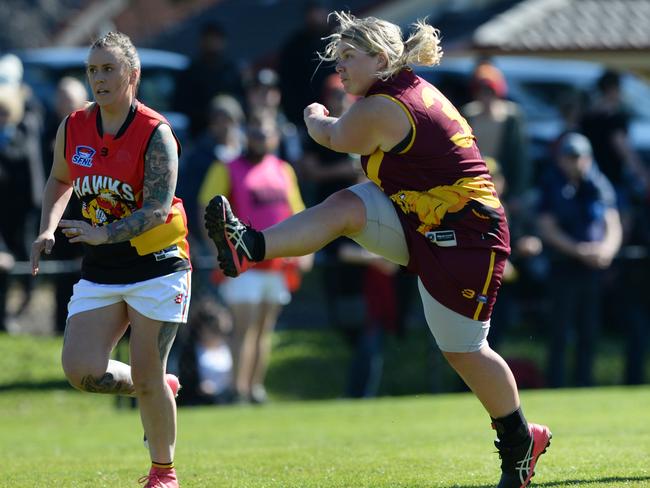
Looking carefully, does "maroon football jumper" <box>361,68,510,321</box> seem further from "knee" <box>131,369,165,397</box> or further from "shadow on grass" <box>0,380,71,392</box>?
"shadow on grass" <box>0,380,71,392</box>

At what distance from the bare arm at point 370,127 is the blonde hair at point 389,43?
0.19 meters

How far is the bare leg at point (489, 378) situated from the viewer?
602 centimetres

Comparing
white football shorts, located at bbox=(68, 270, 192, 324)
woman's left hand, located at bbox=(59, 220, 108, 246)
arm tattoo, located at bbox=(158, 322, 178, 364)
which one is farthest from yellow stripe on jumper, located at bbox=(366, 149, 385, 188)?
woman's left hand, located at bbox=(59, 220, 108, 246)

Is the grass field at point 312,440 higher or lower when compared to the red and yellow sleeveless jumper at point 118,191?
lower

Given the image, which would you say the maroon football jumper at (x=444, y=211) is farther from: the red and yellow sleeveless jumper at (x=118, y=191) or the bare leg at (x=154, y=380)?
the bare leg at (x=154, y=380)

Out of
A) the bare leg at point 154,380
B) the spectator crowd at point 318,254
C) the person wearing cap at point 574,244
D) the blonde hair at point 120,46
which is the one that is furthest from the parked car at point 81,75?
the bare leg at point 154,380

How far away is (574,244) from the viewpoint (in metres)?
13.1

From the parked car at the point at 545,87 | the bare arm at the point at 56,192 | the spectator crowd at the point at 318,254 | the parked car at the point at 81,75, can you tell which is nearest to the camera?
the bare arm at the point at 56,192

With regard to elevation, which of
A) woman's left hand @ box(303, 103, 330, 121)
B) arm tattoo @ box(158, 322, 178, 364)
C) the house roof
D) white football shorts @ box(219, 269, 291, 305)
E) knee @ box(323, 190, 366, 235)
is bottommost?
white football shorts @ box(219, 269, 291, 305)

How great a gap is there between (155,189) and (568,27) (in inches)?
564

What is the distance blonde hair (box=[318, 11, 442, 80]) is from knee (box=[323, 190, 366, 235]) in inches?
24.2

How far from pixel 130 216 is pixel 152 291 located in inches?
16.3

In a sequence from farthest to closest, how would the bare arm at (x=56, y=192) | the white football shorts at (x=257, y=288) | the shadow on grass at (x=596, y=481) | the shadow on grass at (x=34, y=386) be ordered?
the shadow on grass at (x=34, y=386) < the white football shorts at (x=257, y=288) < the shadow on grass at (x=596, y=481) < the bare arm at (x=56, y=192)

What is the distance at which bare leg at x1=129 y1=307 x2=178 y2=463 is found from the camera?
614 cm
